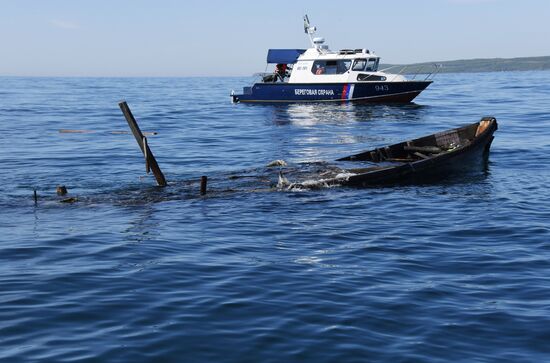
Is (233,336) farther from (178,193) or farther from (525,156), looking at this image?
(525,156)

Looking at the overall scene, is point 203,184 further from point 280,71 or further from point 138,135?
point 280,71

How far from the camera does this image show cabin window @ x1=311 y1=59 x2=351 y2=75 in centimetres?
4328

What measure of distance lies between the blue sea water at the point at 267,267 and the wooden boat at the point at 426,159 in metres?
0.44

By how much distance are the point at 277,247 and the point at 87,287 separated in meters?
3.39

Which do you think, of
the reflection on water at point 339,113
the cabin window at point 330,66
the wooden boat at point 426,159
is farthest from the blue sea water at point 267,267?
the cabin window at point 330,66

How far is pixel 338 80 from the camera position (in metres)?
43.4

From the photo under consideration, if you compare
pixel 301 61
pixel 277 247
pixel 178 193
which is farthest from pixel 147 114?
pixel 277 247

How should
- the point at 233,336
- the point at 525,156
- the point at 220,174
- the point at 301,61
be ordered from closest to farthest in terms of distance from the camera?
the point at 233,336, the point at 220,174, the point at 525,156, the point at 301,61

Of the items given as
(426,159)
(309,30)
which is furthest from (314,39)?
(426,159)

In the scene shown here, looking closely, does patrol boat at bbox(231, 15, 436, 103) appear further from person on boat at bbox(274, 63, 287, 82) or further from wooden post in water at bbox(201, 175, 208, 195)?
wooden post in water at bbox(201, 175, 208, 195)

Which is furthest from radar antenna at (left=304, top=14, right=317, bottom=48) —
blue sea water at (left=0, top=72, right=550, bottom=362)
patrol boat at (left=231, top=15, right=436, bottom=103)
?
blue sea water at (left=0, top=72, right=550, bottom=362)

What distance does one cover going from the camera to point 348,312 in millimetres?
7906

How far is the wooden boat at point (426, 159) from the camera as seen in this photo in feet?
53.3

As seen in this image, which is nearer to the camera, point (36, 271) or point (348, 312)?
point (348, 312)
